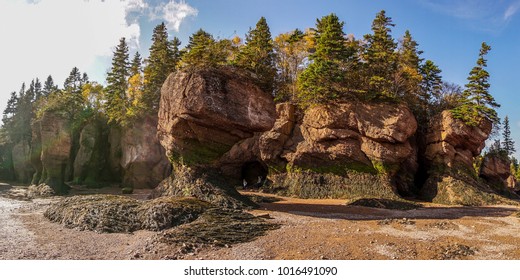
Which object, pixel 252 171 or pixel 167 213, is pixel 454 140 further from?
pixel 167 213

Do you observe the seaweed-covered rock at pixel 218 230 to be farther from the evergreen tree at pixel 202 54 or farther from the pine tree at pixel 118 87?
the pine tree at pixel 118 87

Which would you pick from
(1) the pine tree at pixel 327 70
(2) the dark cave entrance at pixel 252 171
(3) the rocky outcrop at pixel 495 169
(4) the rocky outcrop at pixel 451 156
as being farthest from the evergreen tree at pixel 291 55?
(3) the rocky outcrop at pixel 495 169

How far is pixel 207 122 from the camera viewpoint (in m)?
22.6

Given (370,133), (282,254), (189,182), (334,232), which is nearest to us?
(282,254)

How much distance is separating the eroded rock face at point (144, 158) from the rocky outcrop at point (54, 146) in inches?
299

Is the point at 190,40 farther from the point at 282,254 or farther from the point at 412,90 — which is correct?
the point at 282,254

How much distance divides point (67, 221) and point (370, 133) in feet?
88.5

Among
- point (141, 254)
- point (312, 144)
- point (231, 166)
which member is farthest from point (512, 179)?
point (141, 254)

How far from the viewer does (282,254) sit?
34.2 ft

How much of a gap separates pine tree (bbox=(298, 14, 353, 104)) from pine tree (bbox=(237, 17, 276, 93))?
14.3ft

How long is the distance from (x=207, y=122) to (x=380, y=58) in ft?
76.8

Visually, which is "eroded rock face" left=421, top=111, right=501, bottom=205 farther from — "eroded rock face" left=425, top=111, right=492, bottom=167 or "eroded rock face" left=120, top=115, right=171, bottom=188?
"eroded rock face" left=120, top=115, right=171, bottom=188

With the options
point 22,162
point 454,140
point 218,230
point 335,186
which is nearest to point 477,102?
point 454,140

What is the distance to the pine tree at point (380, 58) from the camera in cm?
3344
